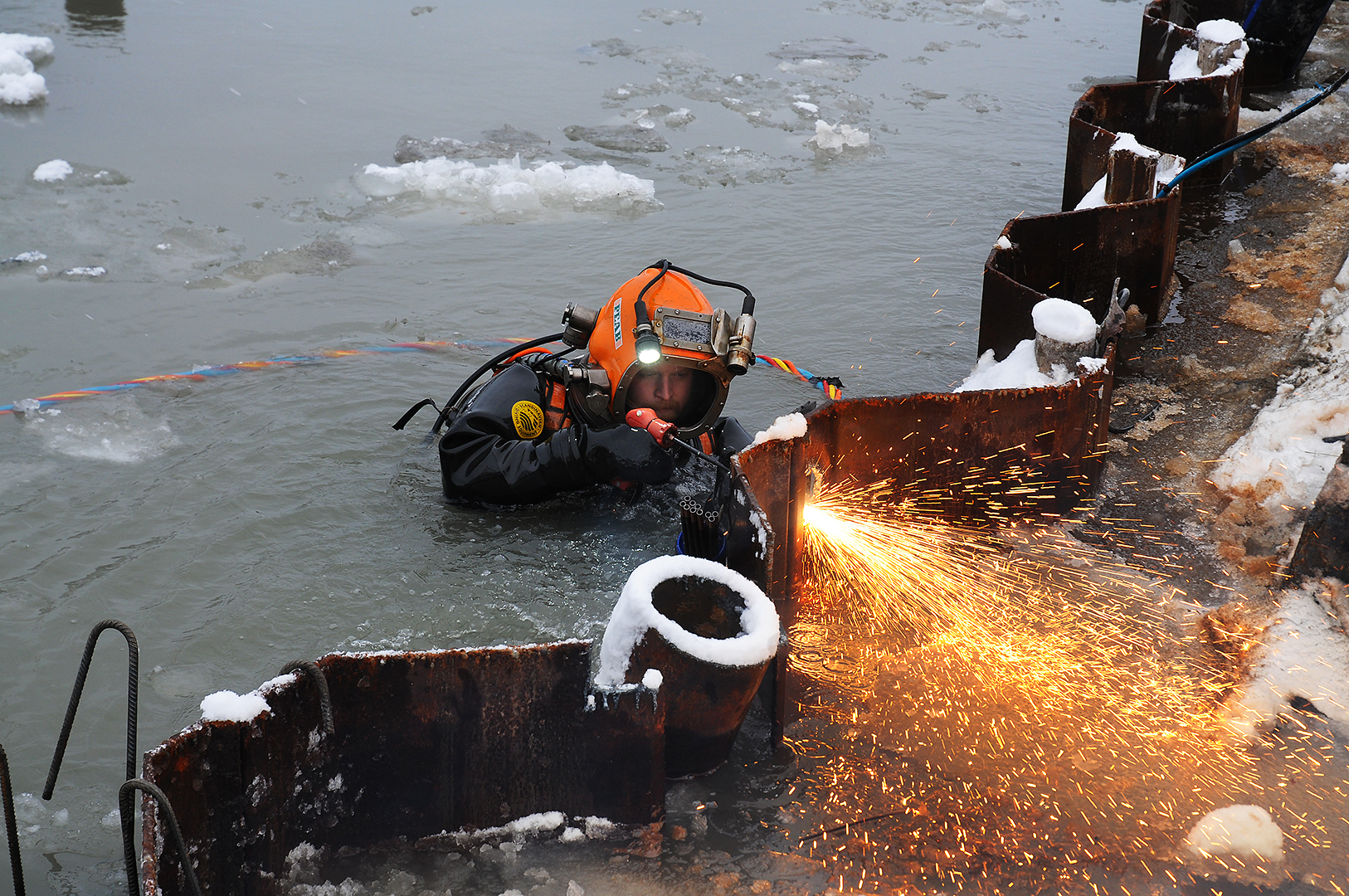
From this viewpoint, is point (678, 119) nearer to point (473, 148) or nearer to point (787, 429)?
point (473, 148)

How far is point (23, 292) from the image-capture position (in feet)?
20.8

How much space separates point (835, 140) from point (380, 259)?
13.8 ft

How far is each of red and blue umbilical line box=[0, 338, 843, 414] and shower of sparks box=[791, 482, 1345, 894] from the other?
1.56 metres

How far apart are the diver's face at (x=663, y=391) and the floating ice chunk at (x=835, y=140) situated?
5520mm

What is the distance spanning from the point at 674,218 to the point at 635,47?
4.95m

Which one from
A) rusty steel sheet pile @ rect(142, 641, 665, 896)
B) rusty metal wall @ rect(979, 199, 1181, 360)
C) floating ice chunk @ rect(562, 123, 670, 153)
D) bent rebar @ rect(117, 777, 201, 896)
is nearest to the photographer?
bent rebar @ rect(117, 777, 201, 896)

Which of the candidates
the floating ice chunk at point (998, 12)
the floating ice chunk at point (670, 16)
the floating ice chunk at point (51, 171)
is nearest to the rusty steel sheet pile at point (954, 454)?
the floating ice chunk at point (51, 171)

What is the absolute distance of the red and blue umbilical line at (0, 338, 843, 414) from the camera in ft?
17.4

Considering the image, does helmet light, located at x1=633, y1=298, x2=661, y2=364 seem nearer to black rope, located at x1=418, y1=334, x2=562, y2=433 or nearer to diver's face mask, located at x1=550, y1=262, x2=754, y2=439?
diver's face mask, located at x1=550, y1=262, x2=754, y2=439

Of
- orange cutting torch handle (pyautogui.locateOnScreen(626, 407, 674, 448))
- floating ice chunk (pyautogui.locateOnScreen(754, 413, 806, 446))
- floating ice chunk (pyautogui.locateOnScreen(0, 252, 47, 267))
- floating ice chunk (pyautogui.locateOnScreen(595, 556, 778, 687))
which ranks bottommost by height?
floating ice chunk (pyautogui.locateOnScreen(595, 556, 778, 687))

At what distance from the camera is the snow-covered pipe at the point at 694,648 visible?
8.93 ft

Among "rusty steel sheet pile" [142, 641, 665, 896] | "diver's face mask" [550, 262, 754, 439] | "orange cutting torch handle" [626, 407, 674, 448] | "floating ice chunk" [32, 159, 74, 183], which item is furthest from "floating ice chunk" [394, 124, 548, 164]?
"rusty steel sheet pile" [142, 641, 665, 896]

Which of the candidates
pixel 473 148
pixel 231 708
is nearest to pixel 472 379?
pixel 231 708

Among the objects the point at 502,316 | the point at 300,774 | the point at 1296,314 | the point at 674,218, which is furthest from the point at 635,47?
the point at 300,774
